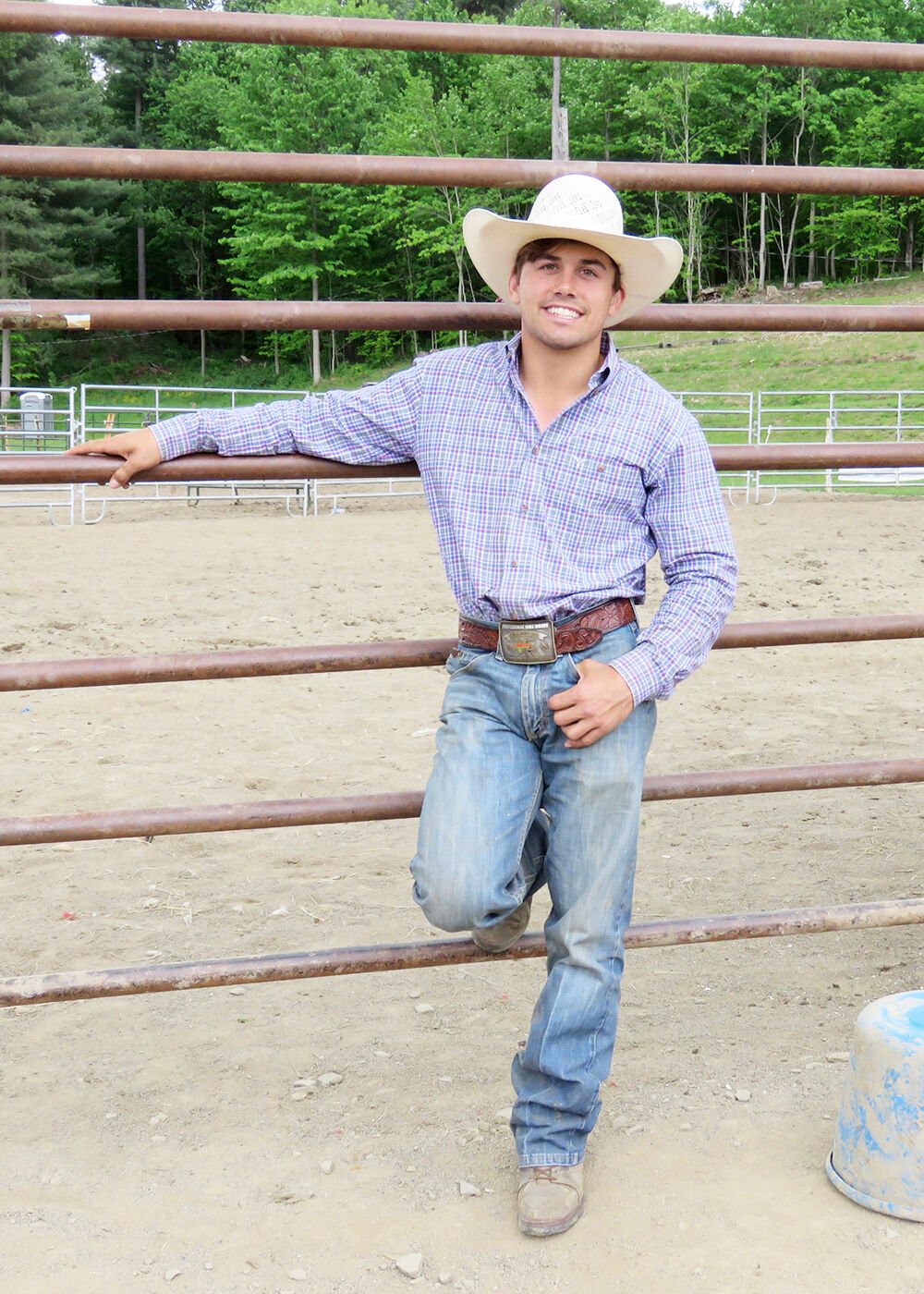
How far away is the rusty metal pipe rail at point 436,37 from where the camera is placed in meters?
2.16

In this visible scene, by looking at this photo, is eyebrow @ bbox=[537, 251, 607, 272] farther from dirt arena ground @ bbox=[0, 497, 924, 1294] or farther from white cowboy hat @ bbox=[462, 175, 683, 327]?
dirt arena ground @ bbox=[0, 497, 924, 1294]

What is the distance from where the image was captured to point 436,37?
7.47ft

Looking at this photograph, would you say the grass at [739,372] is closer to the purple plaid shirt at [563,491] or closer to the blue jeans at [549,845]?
the purple plaid shirt at [563,491]

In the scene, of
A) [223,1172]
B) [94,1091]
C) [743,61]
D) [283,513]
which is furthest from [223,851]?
[283,513]

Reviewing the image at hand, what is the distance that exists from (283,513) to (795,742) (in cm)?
970

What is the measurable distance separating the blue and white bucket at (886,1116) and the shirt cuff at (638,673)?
0.70 meters

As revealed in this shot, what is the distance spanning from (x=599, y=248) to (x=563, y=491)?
1.40 ft

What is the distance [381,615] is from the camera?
8.06 meters

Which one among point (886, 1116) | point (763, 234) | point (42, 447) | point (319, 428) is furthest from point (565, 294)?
point (763, 234)

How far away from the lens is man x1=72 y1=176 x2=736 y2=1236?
2.20m

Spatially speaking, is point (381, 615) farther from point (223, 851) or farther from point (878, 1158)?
point (878, 1158)

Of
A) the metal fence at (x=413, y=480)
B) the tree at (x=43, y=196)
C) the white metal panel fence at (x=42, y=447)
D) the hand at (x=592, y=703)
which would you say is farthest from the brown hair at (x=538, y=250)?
the tree at (x=43, y=196)

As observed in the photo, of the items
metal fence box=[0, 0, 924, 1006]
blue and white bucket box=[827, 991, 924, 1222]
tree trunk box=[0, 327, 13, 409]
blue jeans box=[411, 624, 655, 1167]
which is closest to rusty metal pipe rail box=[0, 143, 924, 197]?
metal fence box=[0, 0, 924, 1006]

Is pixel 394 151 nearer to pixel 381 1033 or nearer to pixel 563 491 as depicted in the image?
pixel 381 1033
